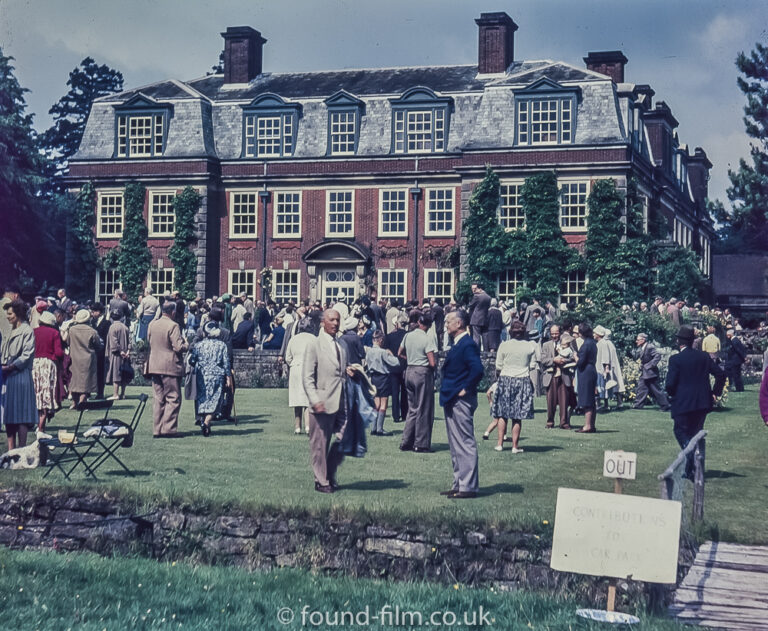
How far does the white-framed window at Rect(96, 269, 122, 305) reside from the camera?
44656mm

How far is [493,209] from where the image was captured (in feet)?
134

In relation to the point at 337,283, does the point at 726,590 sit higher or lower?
lower

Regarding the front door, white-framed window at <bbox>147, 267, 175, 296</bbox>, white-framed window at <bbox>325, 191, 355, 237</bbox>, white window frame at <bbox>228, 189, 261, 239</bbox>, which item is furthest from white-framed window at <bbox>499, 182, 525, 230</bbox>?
white-framed window at <bbox>147, 267, 175, 296</bbox>

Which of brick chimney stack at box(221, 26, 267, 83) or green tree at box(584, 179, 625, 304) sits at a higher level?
brick chimney stack at box(221, 26, 267, 83)

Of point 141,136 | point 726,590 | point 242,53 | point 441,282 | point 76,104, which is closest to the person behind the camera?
point 726,590

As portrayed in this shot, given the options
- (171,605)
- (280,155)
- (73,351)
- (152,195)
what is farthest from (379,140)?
(171,605)

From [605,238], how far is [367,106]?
10726mm

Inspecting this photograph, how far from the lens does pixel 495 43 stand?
43688 millimetres

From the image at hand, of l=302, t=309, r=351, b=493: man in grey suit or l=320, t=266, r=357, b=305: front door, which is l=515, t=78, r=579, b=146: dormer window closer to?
l=320, t=266, r=357, b=305: front door

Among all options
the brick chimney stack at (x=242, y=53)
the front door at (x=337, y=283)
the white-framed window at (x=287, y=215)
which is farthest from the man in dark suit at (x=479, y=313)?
the brick chimney stack at (x=242, y=53)

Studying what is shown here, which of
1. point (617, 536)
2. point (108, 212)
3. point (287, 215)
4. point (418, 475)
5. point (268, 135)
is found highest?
point (268, 135)

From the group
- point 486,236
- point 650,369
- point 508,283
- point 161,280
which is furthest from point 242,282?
point 650,369

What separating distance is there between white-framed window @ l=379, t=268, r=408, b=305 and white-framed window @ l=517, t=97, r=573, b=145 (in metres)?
6.30

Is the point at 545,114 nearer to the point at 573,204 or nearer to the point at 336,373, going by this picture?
the point at 573,204
